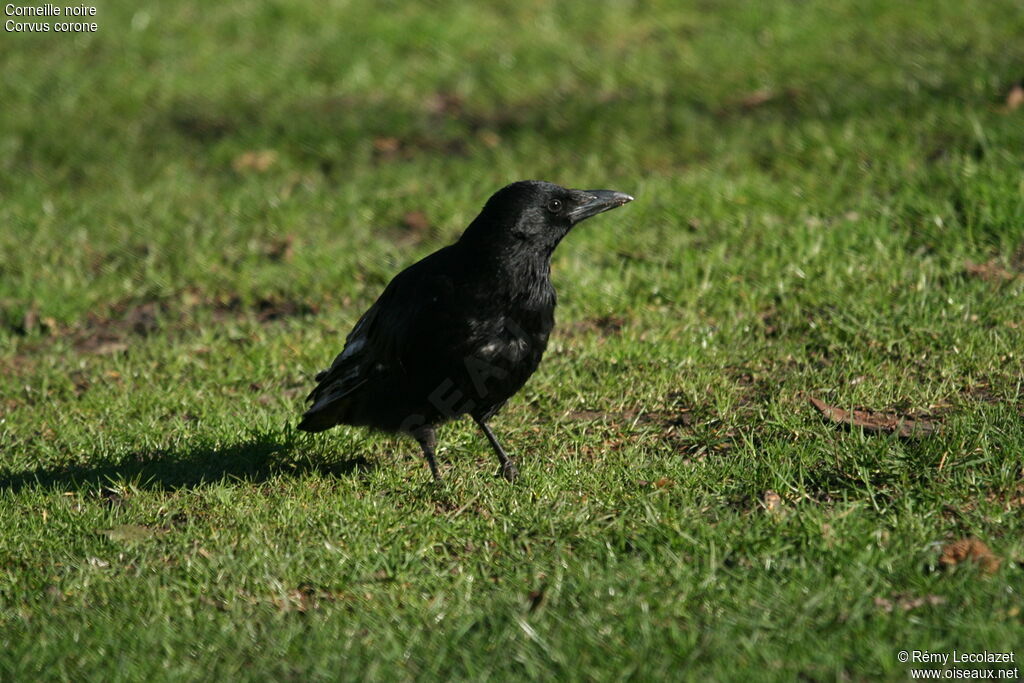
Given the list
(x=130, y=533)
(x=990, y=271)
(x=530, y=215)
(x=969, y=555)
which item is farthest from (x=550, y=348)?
(x=969, y=555)

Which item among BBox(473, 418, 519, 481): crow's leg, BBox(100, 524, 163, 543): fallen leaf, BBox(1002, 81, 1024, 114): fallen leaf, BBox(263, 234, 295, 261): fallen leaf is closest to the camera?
BBox(100, 524, 163, 543): fallen leaf

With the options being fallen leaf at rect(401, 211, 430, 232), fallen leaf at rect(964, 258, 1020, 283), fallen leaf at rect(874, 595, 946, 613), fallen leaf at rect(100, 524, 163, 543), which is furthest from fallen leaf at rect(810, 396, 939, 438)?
fallen leaf at rect(401, 211, 430, 232)

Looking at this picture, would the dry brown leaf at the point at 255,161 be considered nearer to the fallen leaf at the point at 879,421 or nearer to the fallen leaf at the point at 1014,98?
the fallen leaf at the point at 1014,98

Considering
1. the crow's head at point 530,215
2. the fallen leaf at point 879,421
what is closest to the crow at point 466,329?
the crow's head at point 530,215

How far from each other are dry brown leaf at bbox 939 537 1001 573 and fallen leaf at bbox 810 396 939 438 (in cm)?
86

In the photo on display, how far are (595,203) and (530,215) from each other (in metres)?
0.34

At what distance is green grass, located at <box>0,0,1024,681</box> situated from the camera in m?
3.93

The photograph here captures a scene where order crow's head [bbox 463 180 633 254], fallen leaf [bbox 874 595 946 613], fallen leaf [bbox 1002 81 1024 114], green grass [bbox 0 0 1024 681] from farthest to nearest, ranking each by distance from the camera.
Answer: fallen leaf [bbox 1002 81 1024 114] < crow's head [bbox 463 180 633 254] < green grass [bbox 0 0 1024 681] < fallen leaf [bbox 874 595 946 613]

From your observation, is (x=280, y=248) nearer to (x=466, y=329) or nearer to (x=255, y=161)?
(x=255, y=161)

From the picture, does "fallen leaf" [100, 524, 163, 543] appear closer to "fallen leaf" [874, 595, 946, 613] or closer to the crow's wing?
the crow's wing

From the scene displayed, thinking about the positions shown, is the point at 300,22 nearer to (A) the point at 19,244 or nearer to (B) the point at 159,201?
(B) the point at 159,201

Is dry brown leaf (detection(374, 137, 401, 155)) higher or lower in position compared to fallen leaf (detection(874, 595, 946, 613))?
higher

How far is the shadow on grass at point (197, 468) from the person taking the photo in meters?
5.29

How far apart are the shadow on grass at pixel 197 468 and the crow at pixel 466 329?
212 mm
